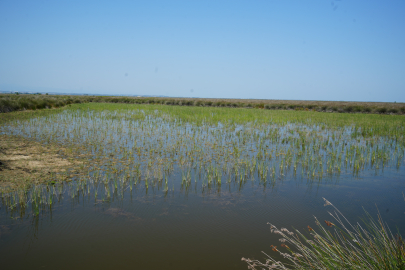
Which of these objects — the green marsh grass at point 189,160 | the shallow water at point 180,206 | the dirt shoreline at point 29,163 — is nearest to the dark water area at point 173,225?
the shallow water at point 180,206

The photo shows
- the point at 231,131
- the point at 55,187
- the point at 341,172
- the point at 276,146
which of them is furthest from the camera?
the point at 231,131

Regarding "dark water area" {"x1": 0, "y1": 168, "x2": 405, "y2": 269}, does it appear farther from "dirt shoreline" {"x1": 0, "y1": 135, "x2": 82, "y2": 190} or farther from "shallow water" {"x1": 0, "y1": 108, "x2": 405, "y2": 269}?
"dirt shoreline" {"x1": 0, "y1": 135, "x2": 82, "y2": 190}

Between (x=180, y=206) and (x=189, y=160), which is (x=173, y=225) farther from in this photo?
(x=189, y=160)

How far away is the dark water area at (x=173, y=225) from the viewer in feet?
9.35

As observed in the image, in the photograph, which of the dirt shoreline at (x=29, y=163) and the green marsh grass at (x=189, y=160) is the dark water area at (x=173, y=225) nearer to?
the green marsh grass at (x=189, y=160)

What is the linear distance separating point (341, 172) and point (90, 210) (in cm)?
568

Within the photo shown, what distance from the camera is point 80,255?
9.43 ft

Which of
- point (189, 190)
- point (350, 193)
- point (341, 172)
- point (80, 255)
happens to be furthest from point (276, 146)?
point (80, 255)

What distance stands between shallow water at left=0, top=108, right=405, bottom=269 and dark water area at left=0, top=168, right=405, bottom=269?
0.01m

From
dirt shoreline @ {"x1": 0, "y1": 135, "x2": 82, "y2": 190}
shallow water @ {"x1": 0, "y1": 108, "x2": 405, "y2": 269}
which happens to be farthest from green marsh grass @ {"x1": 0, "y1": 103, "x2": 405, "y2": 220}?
dirt shoreline @ {"x1": 0, "y1": 135, "x2": 82, "y2": 190}

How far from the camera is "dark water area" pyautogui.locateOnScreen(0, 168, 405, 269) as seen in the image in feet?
9.35

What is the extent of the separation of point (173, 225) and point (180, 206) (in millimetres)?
595

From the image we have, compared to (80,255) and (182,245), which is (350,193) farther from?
(80,255)

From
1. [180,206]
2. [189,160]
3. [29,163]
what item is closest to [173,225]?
[180,206]
